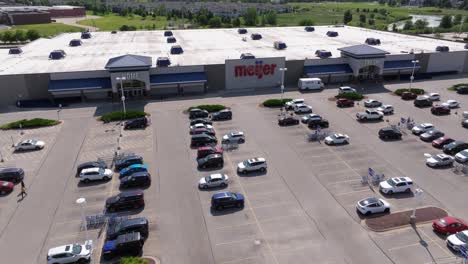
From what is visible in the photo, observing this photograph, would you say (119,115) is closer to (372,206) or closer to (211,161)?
(211,161)

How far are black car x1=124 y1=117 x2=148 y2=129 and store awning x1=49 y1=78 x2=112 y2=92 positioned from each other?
43.8 feet

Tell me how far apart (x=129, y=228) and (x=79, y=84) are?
126 ft

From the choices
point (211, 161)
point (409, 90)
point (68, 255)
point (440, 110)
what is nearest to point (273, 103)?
point (211, 161)

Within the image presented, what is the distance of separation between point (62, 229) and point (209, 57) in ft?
156

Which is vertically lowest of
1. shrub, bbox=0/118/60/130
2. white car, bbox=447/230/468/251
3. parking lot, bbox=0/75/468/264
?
parking lot, bbox=0/75/468/264

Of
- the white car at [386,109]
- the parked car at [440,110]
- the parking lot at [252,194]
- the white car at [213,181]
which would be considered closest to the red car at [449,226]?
the parking lot at [252,194]

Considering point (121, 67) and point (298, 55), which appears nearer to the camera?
point (121, 67)

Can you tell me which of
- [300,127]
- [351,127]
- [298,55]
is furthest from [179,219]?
[298,55]

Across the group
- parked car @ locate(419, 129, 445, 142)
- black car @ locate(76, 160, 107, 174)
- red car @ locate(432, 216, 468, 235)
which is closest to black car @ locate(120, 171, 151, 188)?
black car @ locate(76, 160, 107, 174)

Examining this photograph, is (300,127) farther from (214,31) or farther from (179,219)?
(214,31)

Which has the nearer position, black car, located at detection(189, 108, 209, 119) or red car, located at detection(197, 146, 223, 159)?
red car, located at detection(197, 146, 223, 159)

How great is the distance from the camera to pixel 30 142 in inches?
1740

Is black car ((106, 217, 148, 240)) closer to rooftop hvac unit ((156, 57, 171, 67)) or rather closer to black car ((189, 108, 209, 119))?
black car ((189, 108, 209, 119))

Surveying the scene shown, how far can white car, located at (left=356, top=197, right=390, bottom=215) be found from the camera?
101 ft
